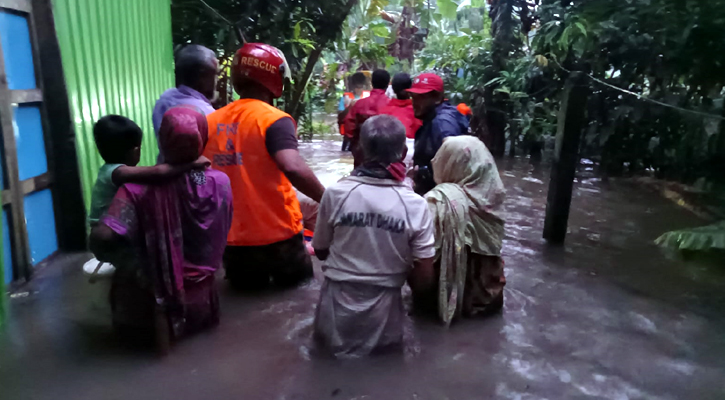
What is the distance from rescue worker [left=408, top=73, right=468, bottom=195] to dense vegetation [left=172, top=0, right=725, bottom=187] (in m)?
1.45

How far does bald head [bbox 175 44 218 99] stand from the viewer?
370cm

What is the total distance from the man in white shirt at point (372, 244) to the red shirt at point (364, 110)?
318 centimetres

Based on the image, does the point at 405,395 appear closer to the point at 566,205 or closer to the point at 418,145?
the point at 418,145

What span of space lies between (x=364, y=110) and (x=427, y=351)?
3.47 meters

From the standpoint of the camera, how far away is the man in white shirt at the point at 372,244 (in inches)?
107

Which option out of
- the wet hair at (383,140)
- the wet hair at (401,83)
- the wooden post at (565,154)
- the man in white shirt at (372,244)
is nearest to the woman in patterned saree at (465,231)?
the man in white shirt at (372,244)

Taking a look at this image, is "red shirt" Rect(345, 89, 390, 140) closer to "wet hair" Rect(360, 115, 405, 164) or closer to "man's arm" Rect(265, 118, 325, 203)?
"man's arm" Rect(265, 118, 325, 203)

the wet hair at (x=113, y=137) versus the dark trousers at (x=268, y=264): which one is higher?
the wet hair at (x=113, y=137)

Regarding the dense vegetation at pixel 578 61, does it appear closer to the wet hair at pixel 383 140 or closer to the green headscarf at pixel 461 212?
the green headscarf at pixel 461 212

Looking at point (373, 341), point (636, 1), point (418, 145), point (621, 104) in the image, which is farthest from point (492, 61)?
point (373, 341)

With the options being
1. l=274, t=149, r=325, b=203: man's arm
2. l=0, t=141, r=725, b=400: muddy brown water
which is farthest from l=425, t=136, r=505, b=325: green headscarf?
l=274, t=149, r=325, b=203: man's arm

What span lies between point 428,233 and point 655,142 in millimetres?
7016

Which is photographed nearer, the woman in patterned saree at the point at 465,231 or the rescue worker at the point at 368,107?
the woman in patterned saree at the point at 465,231

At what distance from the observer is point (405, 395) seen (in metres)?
2.66
